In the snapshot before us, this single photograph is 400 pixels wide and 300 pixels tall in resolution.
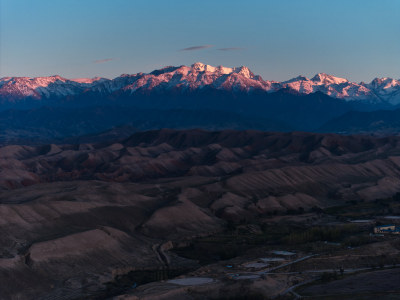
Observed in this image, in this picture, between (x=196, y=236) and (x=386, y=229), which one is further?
(x=196, y=236)

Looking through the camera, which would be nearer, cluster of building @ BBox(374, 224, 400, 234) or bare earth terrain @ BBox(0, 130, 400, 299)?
bare earth terrain @ BBox(0, 130, 400, 299)

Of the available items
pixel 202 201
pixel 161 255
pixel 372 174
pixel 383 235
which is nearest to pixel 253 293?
pixel 161 255

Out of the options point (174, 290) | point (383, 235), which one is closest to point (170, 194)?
point (383, 235)

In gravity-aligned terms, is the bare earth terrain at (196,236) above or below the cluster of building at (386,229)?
above

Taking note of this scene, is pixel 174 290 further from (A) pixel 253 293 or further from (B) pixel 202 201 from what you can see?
(B) pixel 202 201

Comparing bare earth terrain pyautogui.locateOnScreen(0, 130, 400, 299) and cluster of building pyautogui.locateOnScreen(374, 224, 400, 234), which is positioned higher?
bare earth terrain pyautogui.locateOnScreen(0, 130, 400, 299)

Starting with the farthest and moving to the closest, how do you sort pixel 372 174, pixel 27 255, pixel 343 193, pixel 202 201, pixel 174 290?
1. pixel 372 174
2. pixel 343 193
3. pixel 202 201
4. pixel 27 255
5. pixel 174 290

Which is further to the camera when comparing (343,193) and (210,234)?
(343,193)

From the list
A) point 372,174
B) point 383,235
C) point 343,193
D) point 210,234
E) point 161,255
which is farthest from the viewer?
point 372,174

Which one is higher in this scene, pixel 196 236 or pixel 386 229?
pixel 196 236

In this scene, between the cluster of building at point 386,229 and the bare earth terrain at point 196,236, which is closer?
the bare earth terrain at point 196,236
